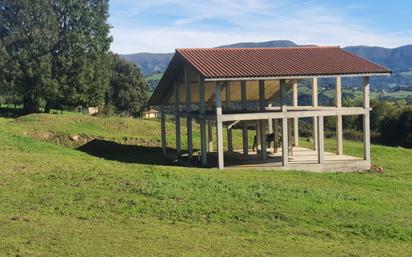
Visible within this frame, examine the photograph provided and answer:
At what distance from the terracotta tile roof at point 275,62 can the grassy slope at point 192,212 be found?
4325 millimetres

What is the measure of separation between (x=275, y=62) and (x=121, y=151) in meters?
12.4

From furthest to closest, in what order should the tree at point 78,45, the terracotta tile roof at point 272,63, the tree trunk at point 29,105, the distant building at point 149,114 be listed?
the distant building at point 149,114 → the tree trunk at point 29,105 → the tree at point 78,45 → the terracotta tile roof at point 272,63

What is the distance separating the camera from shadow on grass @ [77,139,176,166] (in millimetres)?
28625

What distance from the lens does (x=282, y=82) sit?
2300cm

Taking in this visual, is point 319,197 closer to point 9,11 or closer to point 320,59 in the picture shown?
point 320,59

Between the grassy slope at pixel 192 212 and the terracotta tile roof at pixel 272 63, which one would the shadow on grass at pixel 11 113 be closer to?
the terracotta tile roof at pixel 272 63

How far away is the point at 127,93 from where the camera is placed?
78.1 meters

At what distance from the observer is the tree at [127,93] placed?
7788 cm

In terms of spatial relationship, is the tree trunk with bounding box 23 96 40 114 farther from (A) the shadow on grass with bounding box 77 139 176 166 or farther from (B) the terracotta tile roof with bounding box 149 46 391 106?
(B) the terracotta tile roof with bounding box 149 46 391 106

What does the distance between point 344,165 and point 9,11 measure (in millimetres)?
31949

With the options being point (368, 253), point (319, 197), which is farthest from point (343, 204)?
point (368, 253)

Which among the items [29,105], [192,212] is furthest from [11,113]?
[192,212]

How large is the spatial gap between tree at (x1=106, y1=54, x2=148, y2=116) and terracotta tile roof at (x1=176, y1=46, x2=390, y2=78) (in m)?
53.4

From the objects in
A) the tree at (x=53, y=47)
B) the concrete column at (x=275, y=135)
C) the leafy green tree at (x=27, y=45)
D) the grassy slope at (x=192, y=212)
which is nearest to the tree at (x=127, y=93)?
the tree at (x=53, y=47)
